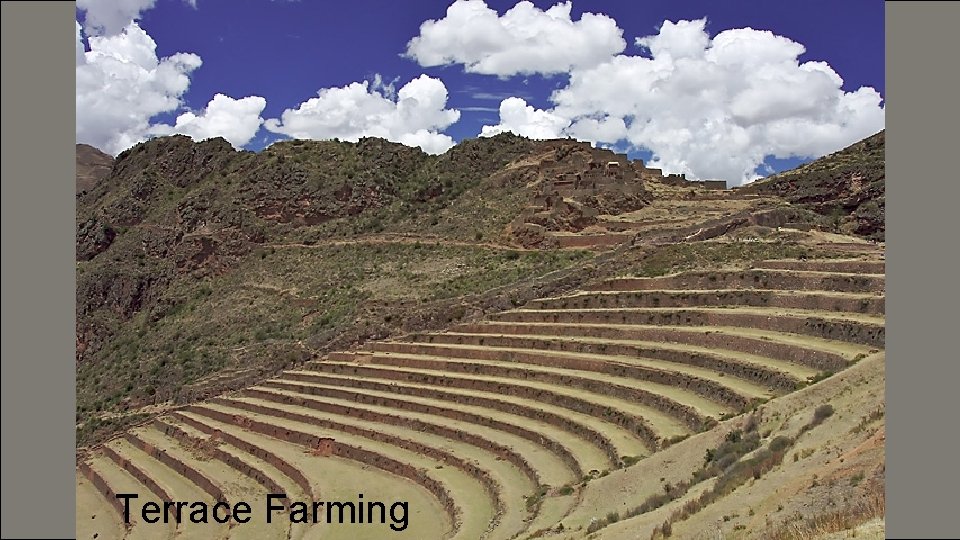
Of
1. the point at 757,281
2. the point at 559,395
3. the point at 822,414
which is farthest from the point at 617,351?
the point at 822,414

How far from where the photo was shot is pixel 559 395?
18.2m

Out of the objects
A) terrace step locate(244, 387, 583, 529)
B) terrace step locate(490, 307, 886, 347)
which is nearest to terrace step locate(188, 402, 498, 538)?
terrace step locate(244, 387, 583, 529)

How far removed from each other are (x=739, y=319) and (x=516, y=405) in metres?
5.95

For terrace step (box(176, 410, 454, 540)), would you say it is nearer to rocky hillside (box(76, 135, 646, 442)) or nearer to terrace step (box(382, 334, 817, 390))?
terrace step (box(382, 334, 817, 390))

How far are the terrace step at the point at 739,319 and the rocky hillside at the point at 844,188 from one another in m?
15.1

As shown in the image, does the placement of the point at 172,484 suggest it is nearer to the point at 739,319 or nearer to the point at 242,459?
the point at 242,459

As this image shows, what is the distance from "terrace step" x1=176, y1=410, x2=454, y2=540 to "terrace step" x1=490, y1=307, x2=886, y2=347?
7715mm

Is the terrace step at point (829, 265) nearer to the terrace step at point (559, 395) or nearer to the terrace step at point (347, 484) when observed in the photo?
the terrace step at point (559, 395)

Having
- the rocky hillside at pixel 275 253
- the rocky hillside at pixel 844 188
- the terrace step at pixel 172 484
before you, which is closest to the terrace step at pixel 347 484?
the terrace step at pixel 172 484

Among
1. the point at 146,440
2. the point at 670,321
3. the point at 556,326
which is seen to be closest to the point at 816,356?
the point at 670,321

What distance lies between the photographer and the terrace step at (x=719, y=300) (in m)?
17.0

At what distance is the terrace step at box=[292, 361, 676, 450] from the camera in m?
15.0

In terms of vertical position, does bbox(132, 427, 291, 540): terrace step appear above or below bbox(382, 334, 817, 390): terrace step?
below

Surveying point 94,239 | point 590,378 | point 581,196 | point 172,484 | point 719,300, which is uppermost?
point 581,196
